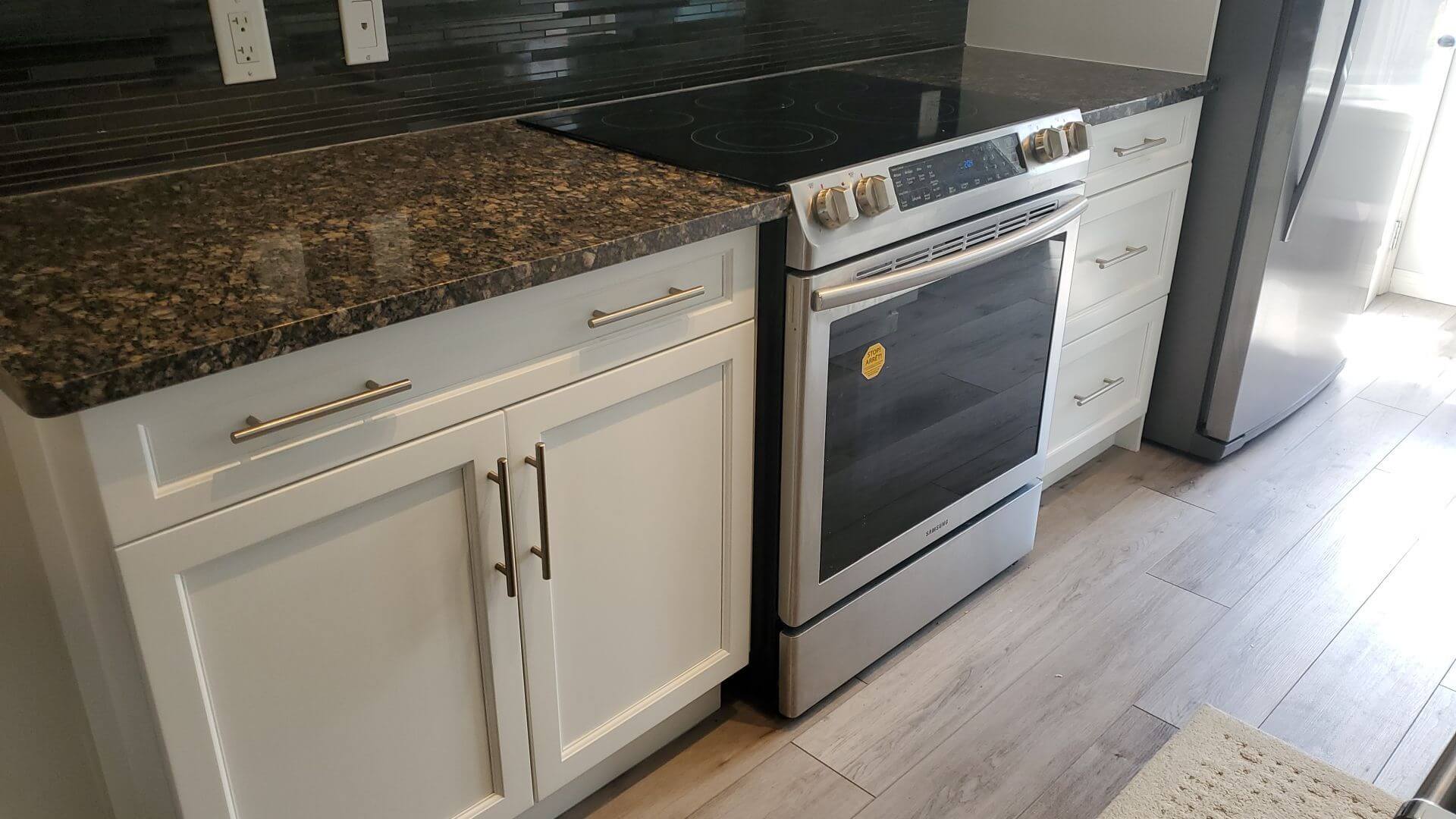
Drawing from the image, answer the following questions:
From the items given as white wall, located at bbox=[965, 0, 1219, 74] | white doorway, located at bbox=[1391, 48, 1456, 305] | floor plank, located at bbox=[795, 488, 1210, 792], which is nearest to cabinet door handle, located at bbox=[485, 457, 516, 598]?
floor plank, located at bbox=[795, 488, 1210, 792]

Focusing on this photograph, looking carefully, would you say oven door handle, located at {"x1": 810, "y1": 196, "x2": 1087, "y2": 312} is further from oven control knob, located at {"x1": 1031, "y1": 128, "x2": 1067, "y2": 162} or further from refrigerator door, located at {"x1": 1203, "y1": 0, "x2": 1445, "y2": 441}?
refrigerator door, located at {"x1": 1203, "y1": 0, "x2": 1445, "y2": 441}

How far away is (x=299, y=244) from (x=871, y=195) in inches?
30.9

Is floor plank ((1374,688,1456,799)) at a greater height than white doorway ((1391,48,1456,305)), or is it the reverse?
white doorway ((1391,48,1456,305))

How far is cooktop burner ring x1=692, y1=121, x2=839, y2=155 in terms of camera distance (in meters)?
1.74

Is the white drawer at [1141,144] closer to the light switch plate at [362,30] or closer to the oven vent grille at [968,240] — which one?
the oven vent grille at [968,240]

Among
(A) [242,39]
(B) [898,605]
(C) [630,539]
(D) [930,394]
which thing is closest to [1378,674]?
(B) [898,605]

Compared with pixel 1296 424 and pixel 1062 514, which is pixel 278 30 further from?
pixel 1296 424

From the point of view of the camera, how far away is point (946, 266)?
5.77 feet

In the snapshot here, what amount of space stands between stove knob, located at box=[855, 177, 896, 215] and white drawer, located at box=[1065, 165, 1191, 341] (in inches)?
33.9

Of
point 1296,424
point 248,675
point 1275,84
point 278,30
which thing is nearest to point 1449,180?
point 1296,424

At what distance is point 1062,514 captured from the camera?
259cm

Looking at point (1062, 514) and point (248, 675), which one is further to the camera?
point (1062, 514)

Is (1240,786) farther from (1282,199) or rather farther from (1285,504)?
(1282,199)

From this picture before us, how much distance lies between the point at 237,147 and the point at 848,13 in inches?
56.6
